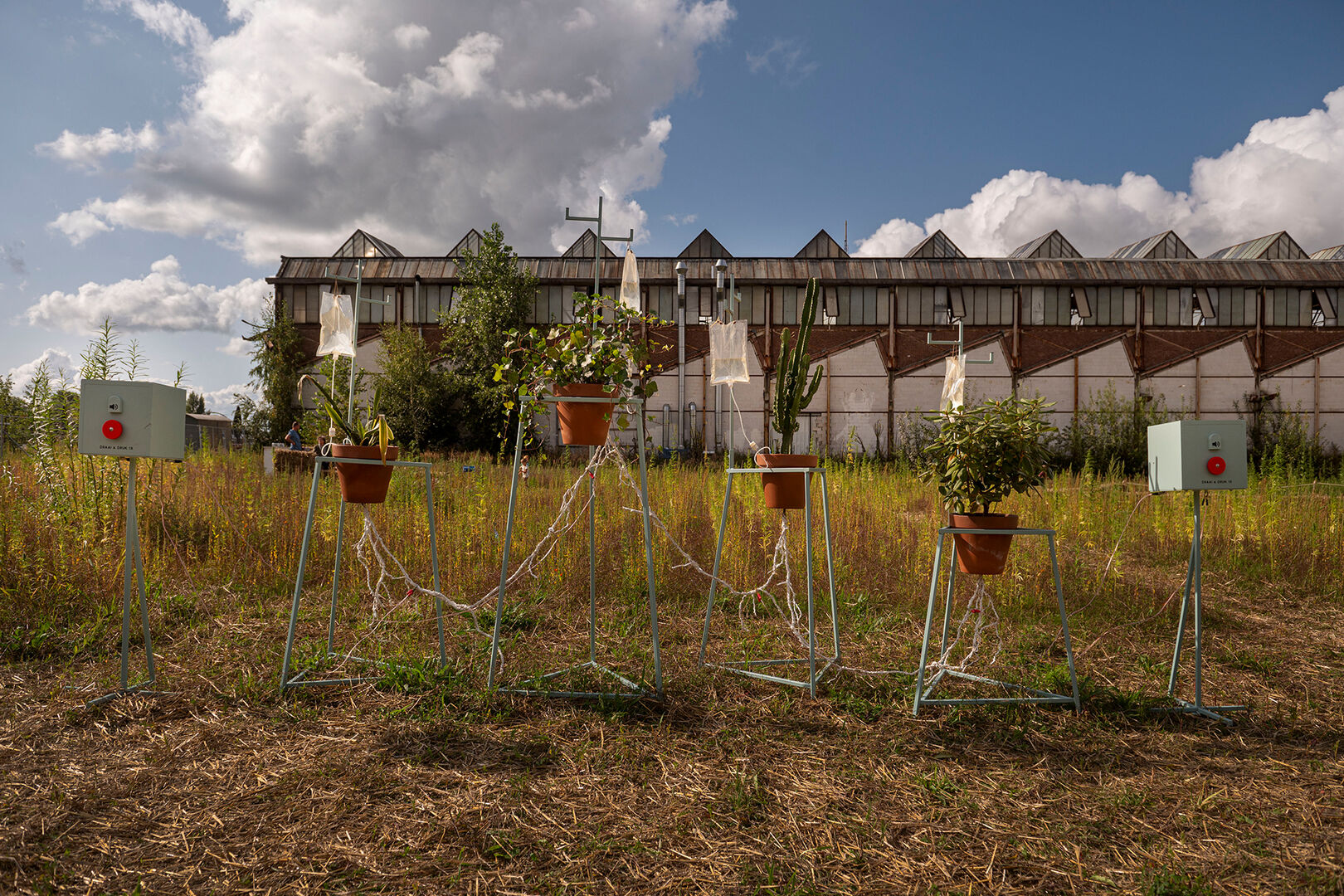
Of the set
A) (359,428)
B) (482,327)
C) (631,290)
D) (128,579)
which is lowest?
A: (128,579)

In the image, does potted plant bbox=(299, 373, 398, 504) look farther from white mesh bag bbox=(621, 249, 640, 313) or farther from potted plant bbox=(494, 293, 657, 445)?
white mesh bag bbox=(621, 249, 640, 313)

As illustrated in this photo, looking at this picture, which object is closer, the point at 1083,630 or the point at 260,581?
the point at 1083,630

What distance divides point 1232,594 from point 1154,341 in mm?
15411

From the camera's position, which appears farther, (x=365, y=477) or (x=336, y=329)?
(x=336, y=329)

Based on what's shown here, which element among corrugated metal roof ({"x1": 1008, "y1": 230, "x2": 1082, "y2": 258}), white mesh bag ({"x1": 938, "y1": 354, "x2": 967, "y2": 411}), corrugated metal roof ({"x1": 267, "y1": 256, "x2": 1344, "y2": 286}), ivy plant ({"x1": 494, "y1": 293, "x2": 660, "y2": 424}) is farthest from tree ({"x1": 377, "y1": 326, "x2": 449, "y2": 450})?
corrugated metal roof ({"x1": 1008, "y1": 230, "x2": 1082, "y2": 258})

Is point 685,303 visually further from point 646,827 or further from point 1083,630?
point 646,827

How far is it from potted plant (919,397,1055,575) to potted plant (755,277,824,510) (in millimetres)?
622

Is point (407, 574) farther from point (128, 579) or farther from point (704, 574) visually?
point (704, 574)

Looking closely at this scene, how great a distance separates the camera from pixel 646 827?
203 centimetres

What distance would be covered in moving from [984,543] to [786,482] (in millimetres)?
901

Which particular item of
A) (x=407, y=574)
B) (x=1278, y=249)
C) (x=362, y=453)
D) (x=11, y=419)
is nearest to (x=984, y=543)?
(x=362, y=453)

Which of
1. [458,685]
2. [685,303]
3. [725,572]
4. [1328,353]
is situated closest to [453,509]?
[725,572]

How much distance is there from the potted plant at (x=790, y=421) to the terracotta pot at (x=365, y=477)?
175cm

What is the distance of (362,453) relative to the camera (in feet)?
9.78
